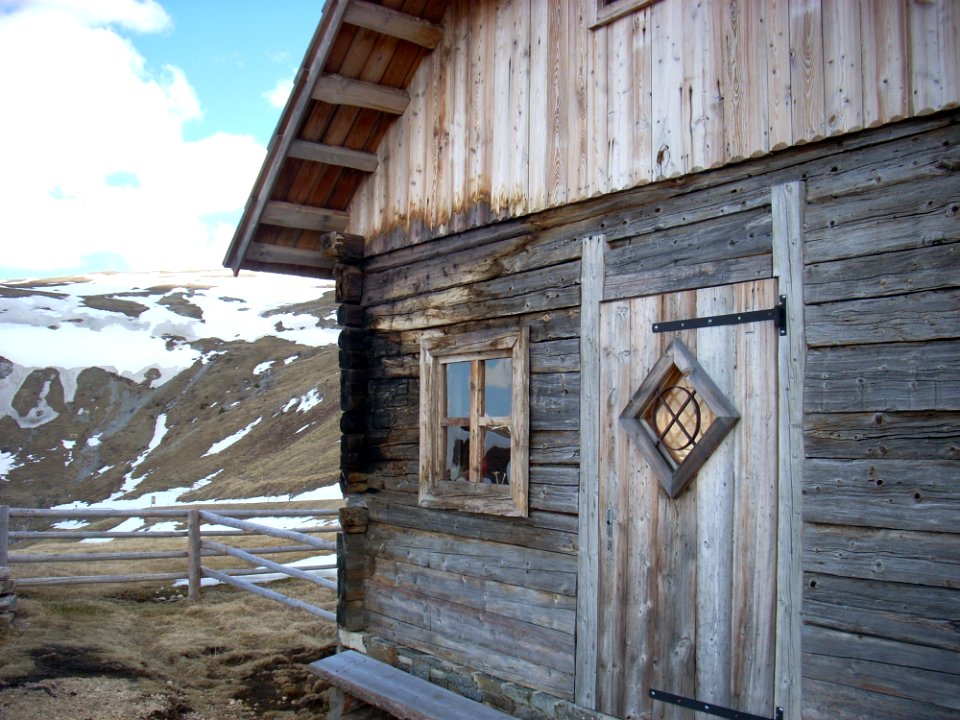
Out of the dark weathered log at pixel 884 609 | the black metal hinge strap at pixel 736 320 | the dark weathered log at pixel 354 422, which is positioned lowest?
the dark weathered log at pixel 884 609

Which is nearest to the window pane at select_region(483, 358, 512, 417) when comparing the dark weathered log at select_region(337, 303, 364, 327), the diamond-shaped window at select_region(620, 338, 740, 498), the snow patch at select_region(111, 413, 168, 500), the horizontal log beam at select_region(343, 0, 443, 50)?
the diamond-shaped window at select_region(620, 338, 740, 498)

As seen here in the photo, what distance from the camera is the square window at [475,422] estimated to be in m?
5.71

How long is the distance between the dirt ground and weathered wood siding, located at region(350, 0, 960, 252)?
4.54m

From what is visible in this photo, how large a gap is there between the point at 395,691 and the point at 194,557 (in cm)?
662

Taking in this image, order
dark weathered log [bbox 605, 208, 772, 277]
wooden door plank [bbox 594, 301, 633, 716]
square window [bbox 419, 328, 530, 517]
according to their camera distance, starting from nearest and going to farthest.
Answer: dark weathered log [bbox 605, 208, 772, 277] → wooden door plank [bbox 594, 301, 633, 716] → square window [bbox 419, 328, 530, 517]

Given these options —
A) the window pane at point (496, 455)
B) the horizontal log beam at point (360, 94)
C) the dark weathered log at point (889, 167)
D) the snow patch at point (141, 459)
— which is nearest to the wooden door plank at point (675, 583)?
the dark weathered log at point (889, 167)

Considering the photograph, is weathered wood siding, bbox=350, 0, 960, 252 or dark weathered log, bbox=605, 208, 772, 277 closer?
weathered wood siding, bbox=350, 0, 960, 252

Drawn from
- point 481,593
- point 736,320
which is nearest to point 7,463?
point 481,593

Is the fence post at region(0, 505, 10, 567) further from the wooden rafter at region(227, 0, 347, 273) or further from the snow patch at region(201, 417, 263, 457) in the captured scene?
the snow patch at region(201, 417, 263, 457)

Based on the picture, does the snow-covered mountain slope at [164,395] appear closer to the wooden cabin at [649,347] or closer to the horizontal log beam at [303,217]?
the horizontal log beam at [303,217]

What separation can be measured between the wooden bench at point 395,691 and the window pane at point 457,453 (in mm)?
1609

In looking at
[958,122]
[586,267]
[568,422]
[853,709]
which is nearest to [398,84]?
[586,267]

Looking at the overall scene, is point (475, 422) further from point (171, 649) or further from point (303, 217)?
point (171, 649)

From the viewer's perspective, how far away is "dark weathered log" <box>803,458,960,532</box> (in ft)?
11.8
